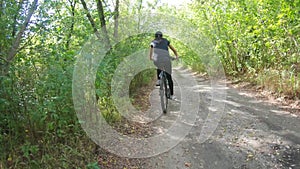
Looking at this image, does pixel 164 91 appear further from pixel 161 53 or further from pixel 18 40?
pixel 18 40

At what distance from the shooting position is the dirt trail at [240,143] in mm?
3344

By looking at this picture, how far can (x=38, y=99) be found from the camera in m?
2.96

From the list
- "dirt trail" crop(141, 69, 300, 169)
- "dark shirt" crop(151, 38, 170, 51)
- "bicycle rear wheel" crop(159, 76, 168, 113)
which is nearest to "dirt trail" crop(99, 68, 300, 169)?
"dirt trail" crop(141, 69, 300, 169)

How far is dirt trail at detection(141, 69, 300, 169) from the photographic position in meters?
3.34

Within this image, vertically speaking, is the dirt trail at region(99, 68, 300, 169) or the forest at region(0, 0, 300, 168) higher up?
the forest at region(0, 0, 300, 168)

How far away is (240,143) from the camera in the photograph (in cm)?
389

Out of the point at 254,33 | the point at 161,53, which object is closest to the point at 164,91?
the point at 161,53

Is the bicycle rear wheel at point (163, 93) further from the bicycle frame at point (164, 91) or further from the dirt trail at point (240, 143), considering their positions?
the dirt trail at point (240, 143)

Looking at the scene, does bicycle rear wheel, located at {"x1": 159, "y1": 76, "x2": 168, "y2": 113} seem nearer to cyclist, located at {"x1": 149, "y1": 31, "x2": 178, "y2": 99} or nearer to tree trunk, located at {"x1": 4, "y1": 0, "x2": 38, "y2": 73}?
cyclist, located at {"x1": 149, "y1": 31, "x2": 178, "y2": 99}

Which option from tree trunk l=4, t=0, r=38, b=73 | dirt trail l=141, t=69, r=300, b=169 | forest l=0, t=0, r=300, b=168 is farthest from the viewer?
dirt trail l=141, t=69, r=300, b=169

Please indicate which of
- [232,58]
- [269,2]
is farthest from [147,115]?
[232,58]

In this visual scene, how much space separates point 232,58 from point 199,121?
6.29 metres

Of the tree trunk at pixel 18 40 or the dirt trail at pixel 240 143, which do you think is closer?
the tree trunk at pixel 18 40

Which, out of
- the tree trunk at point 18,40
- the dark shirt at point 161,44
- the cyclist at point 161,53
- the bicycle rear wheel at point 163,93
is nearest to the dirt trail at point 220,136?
the bicycle rear wheel at point 163,93
